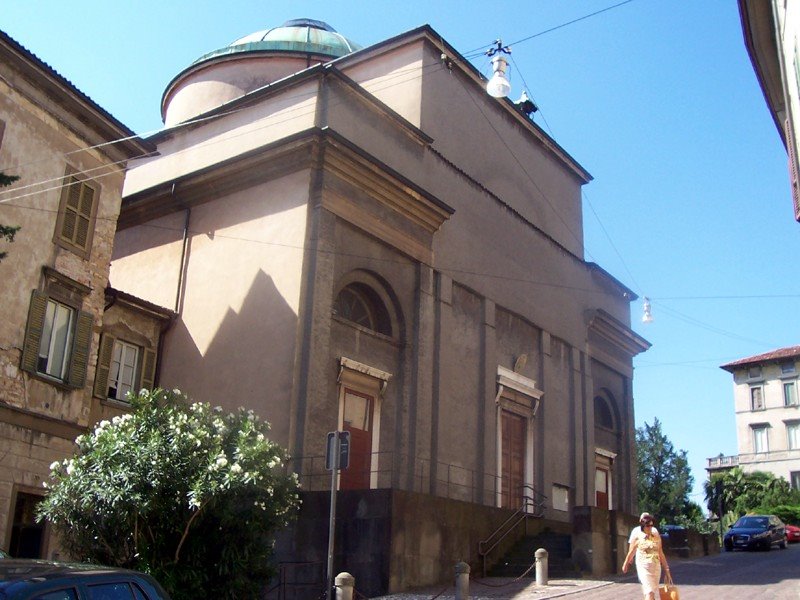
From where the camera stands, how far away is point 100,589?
20.6 feet

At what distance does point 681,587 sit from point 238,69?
19582mm

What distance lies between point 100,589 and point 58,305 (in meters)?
12.7

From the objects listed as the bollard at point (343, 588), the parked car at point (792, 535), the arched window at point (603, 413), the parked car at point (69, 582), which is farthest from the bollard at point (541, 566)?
the parked car at point (792, 535)

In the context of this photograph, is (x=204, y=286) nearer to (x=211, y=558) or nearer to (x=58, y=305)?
(x=58, y=305)

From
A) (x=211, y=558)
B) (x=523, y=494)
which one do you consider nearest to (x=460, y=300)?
(x=523, y=494)

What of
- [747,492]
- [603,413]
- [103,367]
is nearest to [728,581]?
[603,413]

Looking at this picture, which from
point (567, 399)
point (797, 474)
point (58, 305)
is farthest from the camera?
point (797, 474)

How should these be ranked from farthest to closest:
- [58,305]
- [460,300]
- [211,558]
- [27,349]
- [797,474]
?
[797,474], [460,300], [58,305], [27,349], [211,558]

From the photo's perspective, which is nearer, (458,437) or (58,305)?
(58,305)

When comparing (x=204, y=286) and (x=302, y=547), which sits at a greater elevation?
(x=204, y=286)

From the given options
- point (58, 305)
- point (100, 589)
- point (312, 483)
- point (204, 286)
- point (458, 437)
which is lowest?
point (100, 589)

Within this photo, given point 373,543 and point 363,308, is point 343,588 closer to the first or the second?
point 373,543

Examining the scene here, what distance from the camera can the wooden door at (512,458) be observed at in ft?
82.2

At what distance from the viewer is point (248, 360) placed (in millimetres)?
20266
